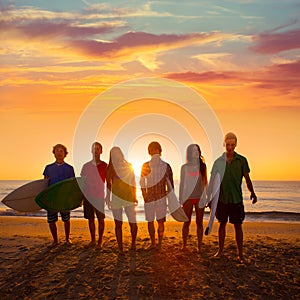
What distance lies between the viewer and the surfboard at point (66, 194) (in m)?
7.80

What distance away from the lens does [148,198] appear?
7.29 meters

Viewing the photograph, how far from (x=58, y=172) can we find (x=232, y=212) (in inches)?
127

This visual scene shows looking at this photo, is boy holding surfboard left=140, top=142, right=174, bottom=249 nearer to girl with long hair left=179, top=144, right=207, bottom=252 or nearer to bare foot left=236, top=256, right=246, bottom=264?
girl with long hair left=179, top=144, right=207, bottom=252

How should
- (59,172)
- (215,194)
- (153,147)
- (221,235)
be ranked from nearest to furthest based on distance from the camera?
1. (215,194)
2. (221,235)
3. (153,147)
4. (59,172)

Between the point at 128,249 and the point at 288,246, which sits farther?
the point at 288,246

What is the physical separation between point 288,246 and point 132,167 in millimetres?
3406

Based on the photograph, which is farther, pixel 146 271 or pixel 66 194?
pixel 66 194

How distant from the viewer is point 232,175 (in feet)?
21.2

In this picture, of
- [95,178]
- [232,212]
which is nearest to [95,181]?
[95,178]

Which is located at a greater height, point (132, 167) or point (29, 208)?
point (132, 167)

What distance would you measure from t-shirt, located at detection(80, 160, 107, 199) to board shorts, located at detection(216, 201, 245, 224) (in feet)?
6.93

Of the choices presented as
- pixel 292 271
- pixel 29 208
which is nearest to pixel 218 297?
pixel 292 271

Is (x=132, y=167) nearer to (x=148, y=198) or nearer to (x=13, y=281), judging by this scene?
(x=148, y=198)

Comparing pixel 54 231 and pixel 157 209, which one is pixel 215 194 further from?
pixel 54 231
